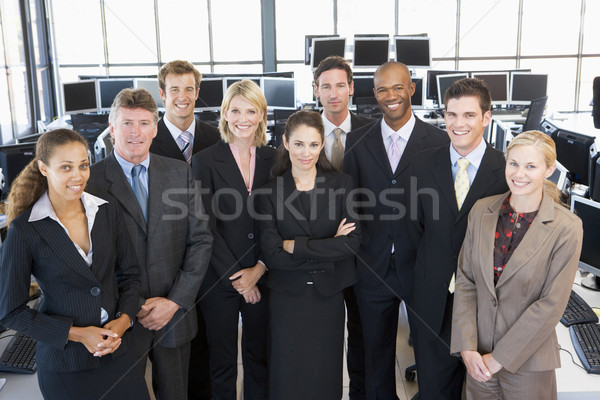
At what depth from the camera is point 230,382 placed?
293 centimetres

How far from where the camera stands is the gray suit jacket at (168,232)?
2423mm

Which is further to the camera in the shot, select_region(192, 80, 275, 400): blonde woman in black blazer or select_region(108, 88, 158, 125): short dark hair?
select_region(192, 80, 275, 400): blonde woman in black blazer

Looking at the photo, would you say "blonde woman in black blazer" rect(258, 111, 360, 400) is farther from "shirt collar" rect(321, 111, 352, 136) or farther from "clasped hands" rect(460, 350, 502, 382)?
"clasped hands" rect(460, 350, 502, 382)

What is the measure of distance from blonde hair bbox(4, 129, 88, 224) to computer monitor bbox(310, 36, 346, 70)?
22.9 feet

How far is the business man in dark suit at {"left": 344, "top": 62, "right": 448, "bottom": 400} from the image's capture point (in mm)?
2785

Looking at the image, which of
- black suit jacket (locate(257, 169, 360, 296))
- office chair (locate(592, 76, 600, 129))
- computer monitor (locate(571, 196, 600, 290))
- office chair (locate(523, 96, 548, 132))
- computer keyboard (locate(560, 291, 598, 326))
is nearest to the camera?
black suit jacket (locate(257, 169, 360, 296))

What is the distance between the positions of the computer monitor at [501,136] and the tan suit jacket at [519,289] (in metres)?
2.59

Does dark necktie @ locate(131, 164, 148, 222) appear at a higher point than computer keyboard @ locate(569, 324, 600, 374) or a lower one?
higher

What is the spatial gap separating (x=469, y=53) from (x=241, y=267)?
71.8 feet

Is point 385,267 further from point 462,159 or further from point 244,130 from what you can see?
point 244,130

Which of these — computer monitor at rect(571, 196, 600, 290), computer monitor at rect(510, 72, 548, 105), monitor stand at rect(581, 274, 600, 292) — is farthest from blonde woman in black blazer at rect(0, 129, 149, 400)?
computer monitor at rect(510, 72, 548, 105)

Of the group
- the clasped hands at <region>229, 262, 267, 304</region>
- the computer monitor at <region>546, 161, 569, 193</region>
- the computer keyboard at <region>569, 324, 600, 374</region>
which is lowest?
the computer keyboard at <region>569, 324, 600, 374</region>

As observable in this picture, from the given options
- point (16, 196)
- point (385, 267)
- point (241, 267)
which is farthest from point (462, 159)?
point (16, 196)

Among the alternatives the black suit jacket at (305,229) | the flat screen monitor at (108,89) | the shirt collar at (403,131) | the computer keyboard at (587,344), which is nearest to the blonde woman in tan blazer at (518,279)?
the computer keyboard at (587,344)
